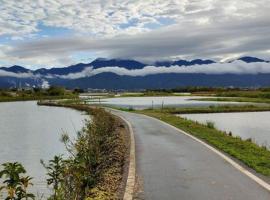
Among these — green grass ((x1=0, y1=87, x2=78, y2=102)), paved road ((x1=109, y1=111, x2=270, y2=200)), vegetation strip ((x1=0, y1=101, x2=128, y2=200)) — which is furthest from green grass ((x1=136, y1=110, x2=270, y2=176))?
green grass ((x1=0, y1=87, x2=78, y2=102))

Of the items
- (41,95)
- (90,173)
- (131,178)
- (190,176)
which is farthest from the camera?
(41,95)

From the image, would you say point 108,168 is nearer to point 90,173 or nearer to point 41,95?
point 90,173

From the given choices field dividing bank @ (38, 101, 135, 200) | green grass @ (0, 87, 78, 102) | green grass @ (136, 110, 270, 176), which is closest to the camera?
field dividing bank @ (38, 101, 135, 200)

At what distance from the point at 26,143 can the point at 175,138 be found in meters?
9.71

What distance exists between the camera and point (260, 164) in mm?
13656

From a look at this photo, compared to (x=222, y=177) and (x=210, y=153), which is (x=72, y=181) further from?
(x=210, y=153)

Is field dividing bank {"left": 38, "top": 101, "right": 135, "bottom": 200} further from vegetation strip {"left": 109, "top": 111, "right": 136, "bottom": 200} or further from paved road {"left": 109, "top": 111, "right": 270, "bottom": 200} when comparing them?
paved road {"left": 109, "top": 111, "right": 270, "bottom": 200}

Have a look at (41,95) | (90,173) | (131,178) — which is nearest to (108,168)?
(90,173)

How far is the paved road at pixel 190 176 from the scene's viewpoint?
980 centimetres

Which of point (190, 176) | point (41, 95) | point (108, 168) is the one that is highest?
point (190, 176)

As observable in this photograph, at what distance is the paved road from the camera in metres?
9.80

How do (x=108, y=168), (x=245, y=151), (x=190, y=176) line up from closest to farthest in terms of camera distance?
(x=190, y=176), (x=108, y=168), (x=245, y=151)

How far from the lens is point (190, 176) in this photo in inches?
467

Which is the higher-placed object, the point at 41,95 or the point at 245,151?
the point at 245,151
